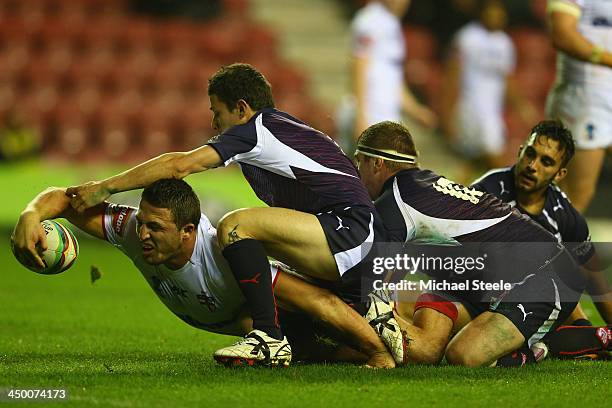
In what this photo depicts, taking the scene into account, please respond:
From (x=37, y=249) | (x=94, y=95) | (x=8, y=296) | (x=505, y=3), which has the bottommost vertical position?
(x=8, y=296)

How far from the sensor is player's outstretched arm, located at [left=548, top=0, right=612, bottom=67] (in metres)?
6.38

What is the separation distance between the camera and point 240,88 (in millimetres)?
4918

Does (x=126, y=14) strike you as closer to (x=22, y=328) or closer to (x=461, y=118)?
(x=461, y=118)

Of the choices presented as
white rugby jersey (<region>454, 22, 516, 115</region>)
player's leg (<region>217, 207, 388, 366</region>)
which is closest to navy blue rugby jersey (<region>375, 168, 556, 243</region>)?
player's leg (<region>217, 207, 388, 366</region>)

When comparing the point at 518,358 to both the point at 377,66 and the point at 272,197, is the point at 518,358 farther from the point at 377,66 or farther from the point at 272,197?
the point at 377,66

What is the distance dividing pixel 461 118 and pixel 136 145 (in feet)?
17.8

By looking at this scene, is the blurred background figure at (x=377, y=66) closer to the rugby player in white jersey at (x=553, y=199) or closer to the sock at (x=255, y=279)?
the rugby player in white jersey at (x=553, y=199)

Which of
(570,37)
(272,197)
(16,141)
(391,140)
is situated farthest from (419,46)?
(272,197)

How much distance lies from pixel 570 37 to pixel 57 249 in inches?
129

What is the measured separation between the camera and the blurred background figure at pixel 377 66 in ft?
29.7

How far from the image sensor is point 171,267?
15.8 ft

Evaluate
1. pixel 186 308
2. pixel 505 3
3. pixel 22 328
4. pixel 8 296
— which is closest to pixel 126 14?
pixel 505 3

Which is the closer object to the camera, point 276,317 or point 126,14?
point 276,317

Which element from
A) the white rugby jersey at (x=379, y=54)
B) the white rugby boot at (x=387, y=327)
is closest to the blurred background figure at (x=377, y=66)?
the white rugby jersey at (x=379, y=54)
